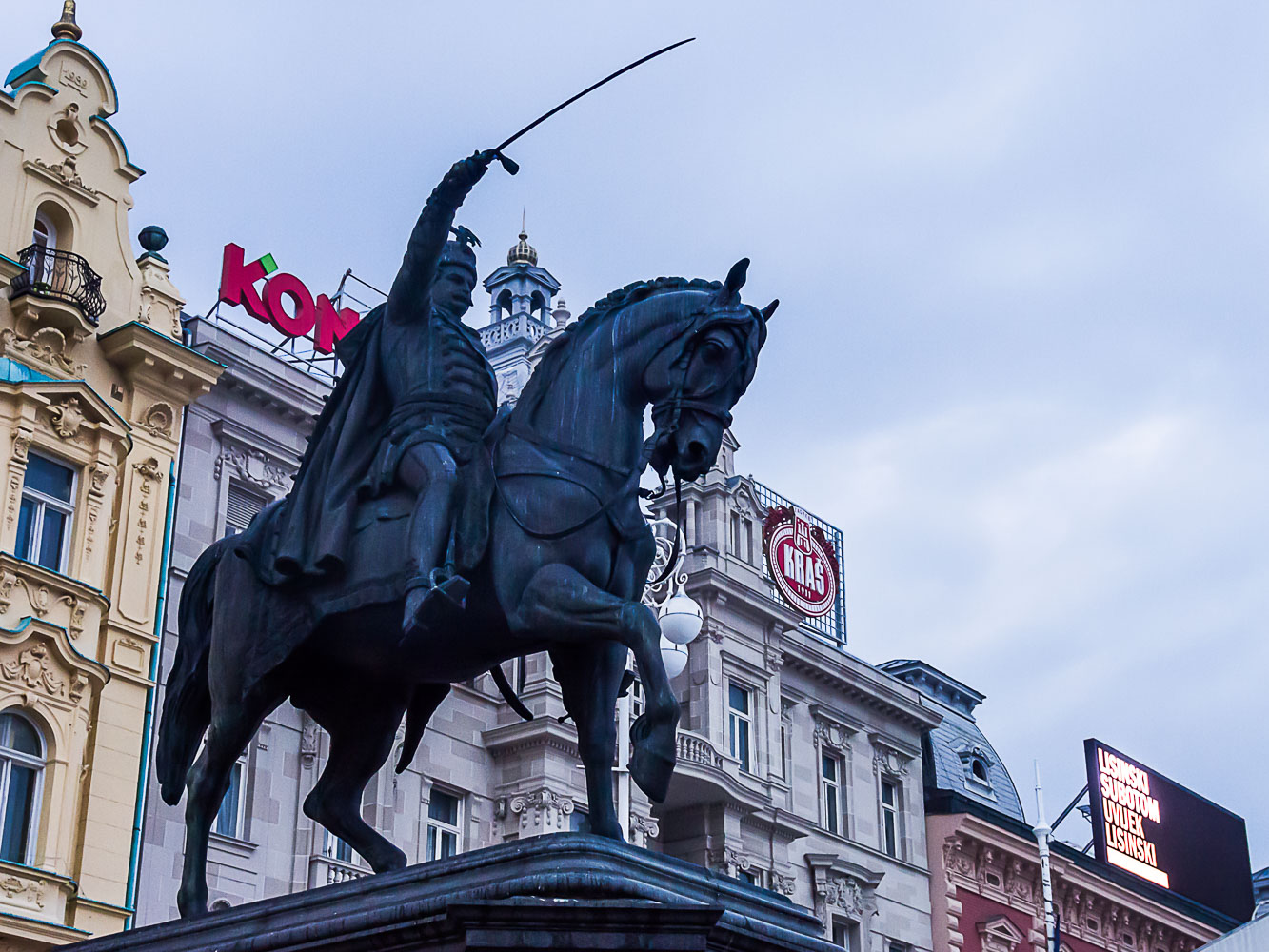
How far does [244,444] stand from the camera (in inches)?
1145

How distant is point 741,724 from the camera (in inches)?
1468

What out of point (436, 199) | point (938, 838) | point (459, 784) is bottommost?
point (436, 199)

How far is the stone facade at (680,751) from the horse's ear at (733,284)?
1399cm

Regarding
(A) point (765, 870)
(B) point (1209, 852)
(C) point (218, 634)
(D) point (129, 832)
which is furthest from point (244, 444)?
(B) point (1209, 852)

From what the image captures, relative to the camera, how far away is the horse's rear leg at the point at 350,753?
32.6 ft

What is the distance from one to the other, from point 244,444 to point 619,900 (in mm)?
22581

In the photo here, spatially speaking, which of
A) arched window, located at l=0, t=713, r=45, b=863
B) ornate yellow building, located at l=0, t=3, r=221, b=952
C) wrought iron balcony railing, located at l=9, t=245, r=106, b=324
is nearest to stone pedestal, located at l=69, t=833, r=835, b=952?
ornate yellow building, located at l=0, t=3, r=221, b=952

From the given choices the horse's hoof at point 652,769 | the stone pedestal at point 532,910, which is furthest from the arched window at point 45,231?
the horse's hoof at point 652,769

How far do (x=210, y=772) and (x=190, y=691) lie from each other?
586mm

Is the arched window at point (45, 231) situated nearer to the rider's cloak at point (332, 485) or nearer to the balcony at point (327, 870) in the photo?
the balcony at point (327, 870)

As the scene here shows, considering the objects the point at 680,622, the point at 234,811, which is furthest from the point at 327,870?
the point at 680,622

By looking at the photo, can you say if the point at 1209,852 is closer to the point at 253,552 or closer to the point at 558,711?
the point at 558,711

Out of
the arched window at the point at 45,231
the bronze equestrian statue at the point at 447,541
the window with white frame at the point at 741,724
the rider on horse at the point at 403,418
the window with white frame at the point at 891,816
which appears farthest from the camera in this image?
the window with white frame at the point at 891,816

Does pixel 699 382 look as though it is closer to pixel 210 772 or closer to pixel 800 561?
pixel 210 772
